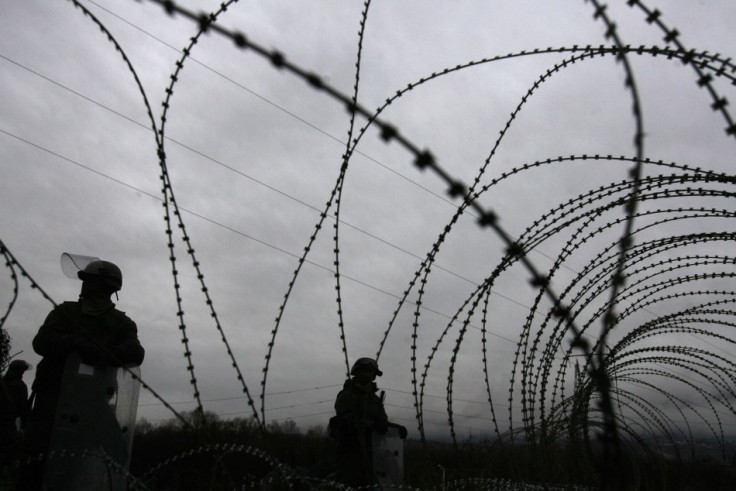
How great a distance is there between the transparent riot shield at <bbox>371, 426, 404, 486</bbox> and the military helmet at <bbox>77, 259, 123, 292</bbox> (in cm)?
222

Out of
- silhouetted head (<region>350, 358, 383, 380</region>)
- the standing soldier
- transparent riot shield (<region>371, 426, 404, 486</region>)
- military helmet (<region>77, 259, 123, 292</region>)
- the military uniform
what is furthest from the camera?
silhouetted head (<region>350, 358, 383, 380</region>)

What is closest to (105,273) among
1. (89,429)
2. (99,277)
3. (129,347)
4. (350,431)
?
(99,277)

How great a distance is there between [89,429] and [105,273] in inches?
42.4

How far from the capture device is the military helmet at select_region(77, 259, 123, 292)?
4.23m

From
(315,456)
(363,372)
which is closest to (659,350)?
(363,372)

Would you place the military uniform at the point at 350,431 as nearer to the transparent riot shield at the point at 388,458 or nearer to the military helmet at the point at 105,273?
the transparent riot shield at the point at 388,458

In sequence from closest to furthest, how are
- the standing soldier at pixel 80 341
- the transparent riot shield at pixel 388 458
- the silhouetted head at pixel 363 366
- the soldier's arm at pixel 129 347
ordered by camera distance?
the standing soldier at pixel 80 341
the soldier's arm at pixel 129 347
the transparent riot shield at pixel 388 458
the silhouetted head at pixel 363 366

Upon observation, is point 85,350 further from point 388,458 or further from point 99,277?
point 388,458

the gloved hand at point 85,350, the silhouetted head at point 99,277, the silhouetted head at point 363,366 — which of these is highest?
the silhouetted head at point 99,277

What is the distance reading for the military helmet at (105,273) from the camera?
423 centimetres

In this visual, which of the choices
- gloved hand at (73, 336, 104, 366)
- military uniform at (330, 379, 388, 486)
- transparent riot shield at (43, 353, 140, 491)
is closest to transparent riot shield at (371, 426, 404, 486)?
military uniform at (330, 379, 388, 486)

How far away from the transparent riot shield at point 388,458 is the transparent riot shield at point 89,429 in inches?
70.9

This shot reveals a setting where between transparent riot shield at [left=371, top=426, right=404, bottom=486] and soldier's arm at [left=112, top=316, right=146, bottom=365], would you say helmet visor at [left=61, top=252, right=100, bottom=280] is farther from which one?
transparent riot shield at [left=371, top=426, right=404, bottom=486]

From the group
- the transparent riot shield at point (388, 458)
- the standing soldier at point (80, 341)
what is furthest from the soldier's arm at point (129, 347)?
the transparent riot shield at point (388, 458)
